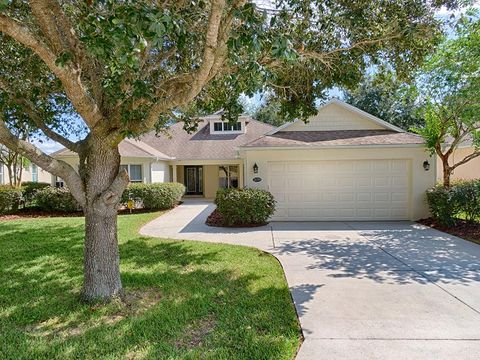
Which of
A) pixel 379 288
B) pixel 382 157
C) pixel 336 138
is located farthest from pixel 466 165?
pixel 379 288

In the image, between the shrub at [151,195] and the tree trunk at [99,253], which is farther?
the shrub at [151,195]

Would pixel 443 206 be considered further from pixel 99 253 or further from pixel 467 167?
pixel 467 167

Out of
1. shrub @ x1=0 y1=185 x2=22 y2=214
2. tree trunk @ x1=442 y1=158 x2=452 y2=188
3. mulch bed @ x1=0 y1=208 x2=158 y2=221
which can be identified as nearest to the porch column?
mulch bed @ x1=0 y1=208 x2=158 y2=221

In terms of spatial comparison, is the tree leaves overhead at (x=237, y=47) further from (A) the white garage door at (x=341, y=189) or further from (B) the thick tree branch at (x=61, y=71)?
(A) the white garage door at (x=341, y=189)

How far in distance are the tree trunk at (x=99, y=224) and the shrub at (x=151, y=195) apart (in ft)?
35.7

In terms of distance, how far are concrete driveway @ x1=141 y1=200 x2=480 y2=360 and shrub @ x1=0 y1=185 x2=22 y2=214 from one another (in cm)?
981

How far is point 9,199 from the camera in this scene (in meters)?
14.7

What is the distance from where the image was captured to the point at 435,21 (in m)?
5.57

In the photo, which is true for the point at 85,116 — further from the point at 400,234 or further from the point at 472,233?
the point at 472,233

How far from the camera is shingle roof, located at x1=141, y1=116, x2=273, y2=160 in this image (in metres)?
19.8

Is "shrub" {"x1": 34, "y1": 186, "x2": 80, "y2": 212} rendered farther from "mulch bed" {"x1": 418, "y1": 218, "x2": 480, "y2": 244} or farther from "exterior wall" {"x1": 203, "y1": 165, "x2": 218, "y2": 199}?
"mulch bed" {"x1": 418, "y1": 218, "x2": 480, "y2": 244}

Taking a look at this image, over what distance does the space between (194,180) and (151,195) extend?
7.46 metres

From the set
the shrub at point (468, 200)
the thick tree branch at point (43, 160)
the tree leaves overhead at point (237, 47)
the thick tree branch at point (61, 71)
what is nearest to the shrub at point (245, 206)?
the tree leaves overhead at point (237, 47)

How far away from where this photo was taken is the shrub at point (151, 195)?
15117 mm
